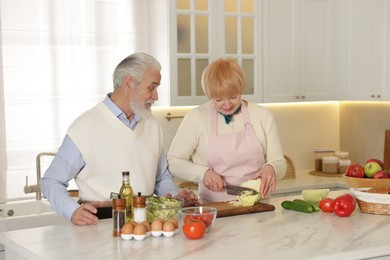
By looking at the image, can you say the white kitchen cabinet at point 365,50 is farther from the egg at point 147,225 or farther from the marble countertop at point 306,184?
the egg at point 147,225

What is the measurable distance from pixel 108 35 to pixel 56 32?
1.32ft

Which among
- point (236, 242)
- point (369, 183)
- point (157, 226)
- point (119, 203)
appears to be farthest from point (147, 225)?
point (369, 183)

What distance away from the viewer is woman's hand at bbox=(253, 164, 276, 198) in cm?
347

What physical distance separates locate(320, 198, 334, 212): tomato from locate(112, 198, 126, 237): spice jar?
3.35ft

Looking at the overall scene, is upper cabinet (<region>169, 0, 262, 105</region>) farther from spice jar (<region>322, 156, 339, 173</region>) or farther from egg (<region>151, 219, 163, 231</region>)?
egg (<region>151, 219, 163, 231</region>)

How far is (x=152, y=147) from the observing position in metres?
3.44

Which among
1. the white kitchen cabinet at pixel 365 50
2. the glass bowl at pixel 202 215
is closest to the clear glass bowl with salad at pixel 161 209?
the glass bowl at pixel 202 215

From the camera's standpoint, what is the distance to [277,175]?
3688 millimetres

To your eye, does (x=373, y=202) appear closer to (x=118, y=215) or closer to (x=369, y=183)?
(x=369, y=183)

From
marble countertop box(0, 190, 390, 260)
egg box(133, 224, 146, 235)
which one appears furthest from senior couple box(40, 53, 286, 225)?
egg box(133, 224, 146, 235)

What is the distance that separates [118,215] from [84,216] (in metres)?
0.29

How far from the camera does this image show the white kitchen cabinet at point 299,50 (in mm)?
5484

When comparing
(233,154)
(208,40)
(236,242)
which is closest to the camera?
(236,242)

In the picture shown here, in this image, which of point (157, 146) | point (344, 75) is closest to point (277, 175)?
point (157, 146)
